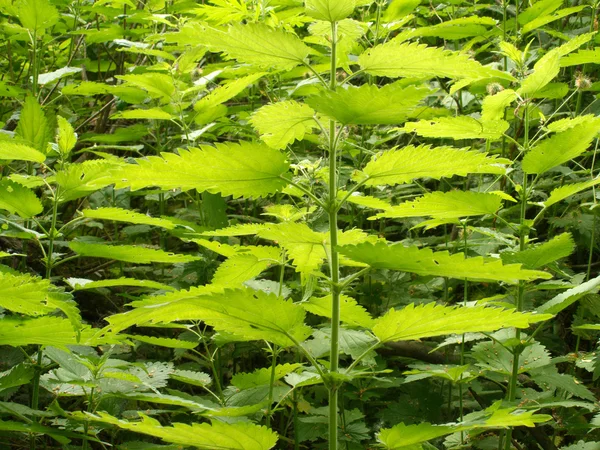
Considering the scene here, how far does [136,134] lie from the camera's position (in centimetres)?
312

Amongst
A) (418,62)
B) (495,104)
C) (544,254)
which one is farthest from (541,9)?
(418,62)

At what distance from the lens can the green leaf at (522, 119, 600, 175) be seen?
5.02ft

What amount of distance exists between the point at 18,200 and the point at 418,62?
1.17 meters

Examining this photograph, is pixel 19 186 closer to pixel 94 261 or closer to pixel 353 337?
pixel 353 337

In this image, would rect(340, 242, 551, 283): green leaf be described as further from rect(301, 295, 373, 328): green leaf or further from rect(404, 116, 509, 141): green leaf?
rect(404, 116, 509, 141): green leaf

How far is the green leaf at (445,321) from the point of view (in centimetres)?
97

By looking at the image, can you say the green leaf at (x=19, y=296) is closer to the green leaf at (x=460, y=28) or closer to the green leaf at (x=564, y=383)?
the green leaf at (x=564, y=383)

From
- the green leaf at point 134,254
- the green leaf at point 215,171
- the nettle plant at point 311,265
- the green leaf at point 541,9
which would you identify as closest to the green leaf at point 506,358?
the nettle plant at point 311,265

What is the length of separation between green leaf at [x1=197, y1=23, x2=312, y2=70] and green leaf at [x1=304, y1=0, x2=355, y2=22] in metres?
0.06

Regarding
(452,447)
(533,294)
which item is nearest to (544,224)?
(533,294)

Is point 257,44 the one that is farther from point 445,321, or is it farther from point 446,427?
point 446,427

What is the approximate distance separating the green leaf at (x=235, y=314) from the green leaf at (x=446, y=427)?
9.5 inches

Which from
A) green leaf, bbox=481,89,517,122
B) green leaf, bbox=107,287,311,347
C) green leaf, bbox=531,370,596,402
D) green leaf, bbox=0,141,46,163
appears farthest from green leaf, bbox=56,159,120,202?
green leaf, bbox=531,370,596,402

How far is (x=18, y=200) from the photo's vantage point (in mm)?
1689
